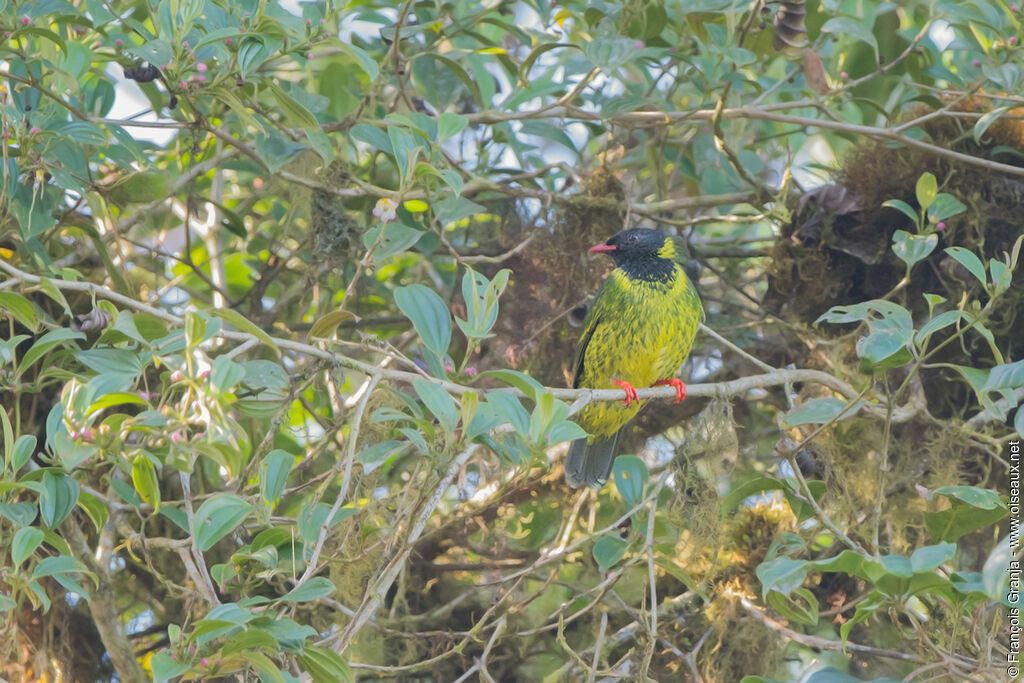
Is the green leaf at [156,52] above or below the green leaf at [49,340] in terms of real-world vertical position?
above

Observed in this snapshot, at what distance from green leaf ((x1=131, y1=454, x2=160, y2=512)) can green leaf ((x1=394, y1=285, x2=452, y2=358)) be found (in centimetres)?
64

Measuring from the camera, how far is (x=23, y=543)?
2055 mm

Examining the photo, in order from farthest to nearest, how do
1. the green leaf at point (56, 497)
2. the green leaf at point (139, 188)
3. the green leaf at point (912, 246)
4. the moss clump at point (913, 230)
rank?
the moss clump at point (913, 230), the green leaf at point (139, 188), the green leaf at point (912, 246), the green leaf at point (56, 497)

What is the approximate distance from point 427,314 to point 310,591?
68cm

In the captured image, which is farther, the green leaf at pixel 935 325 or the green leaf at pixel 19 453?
the green leaf at pixel 935 325

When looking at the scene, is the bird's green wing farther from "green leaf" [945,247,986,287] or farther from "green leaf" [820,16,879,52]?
"green leaf" [945,247,986,287]

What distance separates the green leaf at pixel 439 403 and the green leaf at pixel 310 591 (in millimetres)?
388

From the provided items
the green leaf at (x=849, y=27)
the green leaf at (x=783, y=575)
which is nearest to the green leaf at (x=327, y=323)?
the green leaf at (x=783, y=575)

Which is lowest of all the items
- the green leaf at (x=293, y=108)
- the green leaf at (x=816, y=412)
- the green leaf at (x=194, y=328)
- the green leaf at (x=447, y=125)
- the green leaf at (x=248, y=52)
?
the green leaf at (x=816, y=412)

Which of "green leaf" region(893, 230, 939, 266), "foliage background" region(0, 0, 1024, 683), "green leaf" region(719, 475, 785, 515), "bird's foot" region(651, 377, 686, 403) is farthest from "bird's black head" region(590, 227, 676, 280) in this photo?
"green leaf" region(719, 475, 785, 515)

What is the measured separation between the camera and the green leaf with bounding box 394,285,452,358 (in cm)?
229

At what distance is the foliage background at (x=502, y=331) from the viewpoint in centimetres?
240

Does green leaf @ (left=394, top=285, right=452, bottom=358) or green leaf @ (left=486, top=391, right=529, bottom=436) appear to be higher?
green leaf @ (left=394, top=285, right=452, bottom=358)

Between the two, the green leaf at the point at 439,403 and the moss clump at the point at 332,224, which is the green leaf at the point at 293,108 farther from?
the green leaf at the point at 439,403
